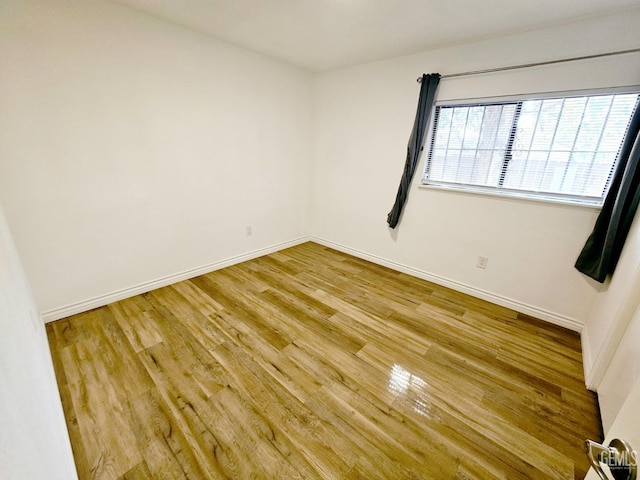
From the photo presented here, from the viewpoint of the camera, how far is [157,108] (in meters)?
2.23

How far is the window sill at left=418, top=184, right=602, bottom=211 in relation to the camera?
6.57ft

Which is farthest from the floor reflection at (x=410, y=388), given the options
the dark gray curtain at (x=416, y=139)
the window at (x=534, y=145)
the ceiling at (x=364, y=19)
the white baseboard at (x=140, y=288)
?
the ceiling at (x=364, y=19)

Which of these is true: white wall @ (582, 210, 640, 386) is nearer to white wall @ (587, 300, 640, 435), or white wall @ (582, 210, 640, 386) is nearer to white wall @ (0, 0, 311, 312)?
white wall @ (587, 300, 640, 435)

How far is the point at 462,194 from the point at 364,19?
169 centimetres

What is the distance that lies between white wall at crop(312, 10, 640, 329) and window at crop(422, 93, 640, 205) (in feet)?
0.38

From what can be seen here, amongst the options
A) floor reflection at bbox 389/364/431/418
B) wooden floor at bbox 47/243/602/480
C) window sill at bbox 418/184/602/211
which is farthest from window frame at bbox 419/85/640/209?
floor reflection at bbox 389/364/431/418

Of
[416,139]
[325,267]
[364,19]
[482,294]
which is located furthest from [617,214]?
[325,267]

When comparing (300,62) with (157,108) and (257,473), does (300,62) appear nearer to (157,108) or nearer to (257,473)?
(157,108)

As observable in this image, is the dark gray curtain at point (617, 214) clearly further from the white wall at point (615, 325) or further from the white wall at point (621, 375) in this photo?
the white wall at point (621, 375)

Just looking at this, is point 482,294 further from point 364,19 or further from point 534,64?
point 364,19

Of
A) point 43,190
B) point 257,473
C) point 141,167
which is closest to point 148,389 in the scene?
point 257,473

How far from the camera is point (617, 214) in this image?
1.75m

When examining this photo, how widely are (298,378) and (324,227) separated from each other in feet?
8.18

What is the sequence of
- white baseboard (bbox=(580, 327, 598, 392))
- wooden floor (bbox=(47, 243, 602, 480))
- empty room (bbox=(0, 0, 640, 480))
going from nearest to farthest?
wooden floor (bbox=(47, 243, 602, 480)), empty room (bbox=(0, 0, 640, 480)), white baseboard (bbox=(580, 327, 598, 392))
